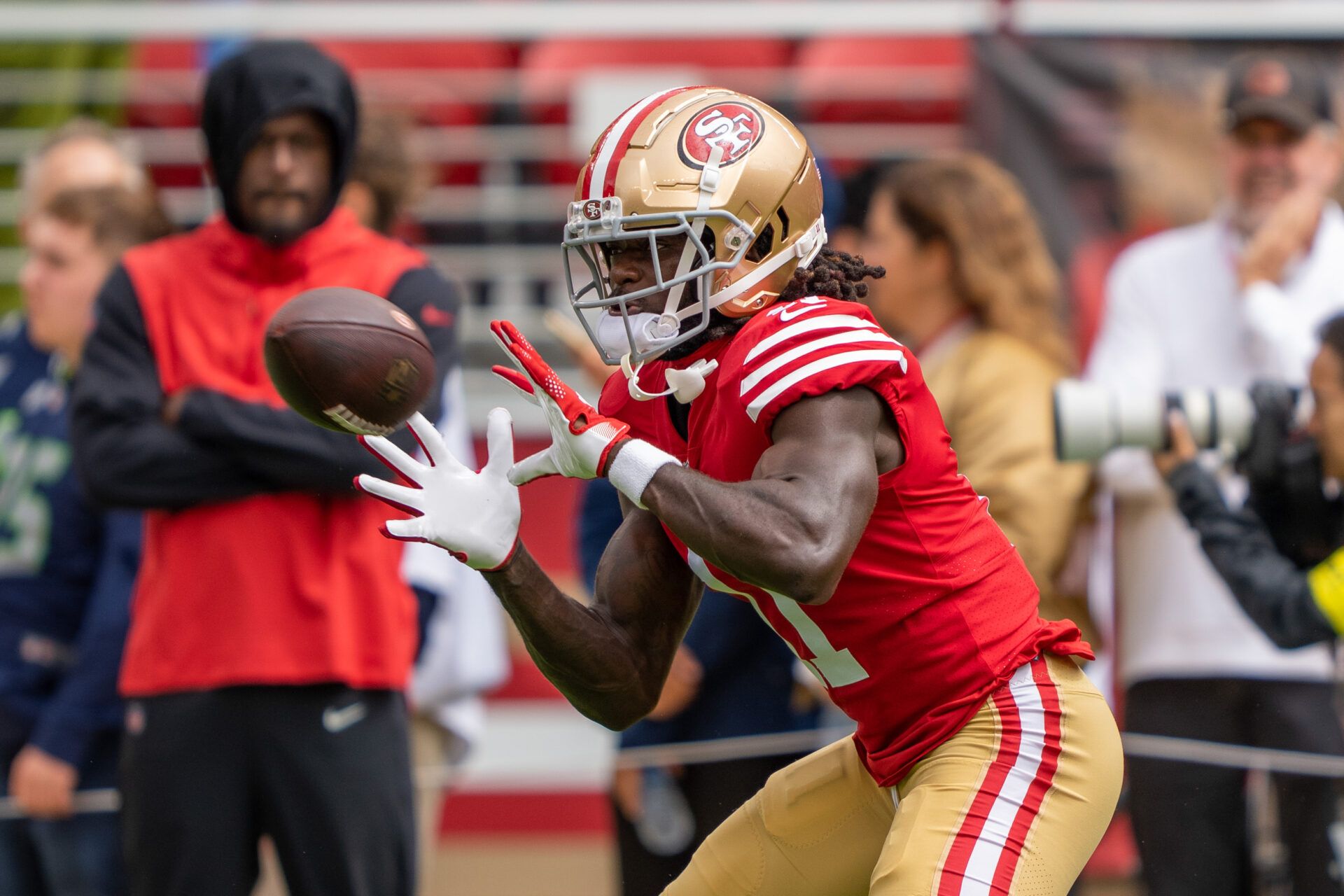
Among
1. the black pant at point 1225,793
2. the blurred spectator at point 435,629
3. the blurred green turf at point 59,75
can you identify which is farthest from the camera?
the blurred green turf at point 59,75

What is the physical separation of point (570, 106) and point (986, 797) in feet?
14.7

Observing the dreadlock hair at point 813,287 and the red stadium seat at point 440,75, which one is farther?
the red stadium seat at point 440,75

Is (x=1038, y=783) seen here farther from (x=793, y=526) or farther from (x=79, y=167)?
(x=79, y=167)

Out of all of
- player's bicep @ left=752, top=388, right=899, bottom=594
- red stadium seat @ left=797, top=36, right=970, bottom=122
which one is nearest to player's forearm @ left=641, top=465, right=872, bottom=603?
player's bicep @ left=752, top=388, right=899, bottom=594

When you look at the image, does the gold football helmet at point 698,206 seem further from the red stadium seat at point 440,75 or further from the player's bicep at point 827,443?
the red stadium seat at point 440,75

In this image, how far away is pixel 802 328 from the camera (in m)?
2.23

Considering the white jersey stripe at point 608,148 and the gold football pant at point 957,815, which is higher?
the white jersey stripe at point 608,148

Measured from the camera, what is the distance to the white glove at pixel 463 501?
7.43ft

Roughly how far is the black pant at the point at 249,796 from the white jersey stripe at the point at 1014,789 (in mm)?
1335

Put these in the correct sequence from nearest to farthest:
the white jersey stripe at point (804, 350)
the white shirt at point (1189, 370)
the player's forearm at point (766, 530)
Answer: the player's forearm at point (766, 530), the white jersey stripe at point (804, 350), the white shirt at point (1189, 370)

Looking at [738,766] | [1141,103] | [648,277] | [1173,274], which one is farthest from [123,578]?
[1141,103]

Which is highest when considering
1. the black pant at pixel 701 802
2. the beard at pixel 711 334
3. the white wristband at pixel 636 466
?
the beard at pixel 711 334

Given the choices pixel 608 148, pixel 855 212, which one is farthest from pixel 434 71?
pixel 608 148

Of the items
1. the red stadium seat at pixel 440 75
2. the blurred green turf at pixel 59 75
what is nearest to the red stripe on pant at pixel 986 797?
the red stadium seat at pixel 440 75
